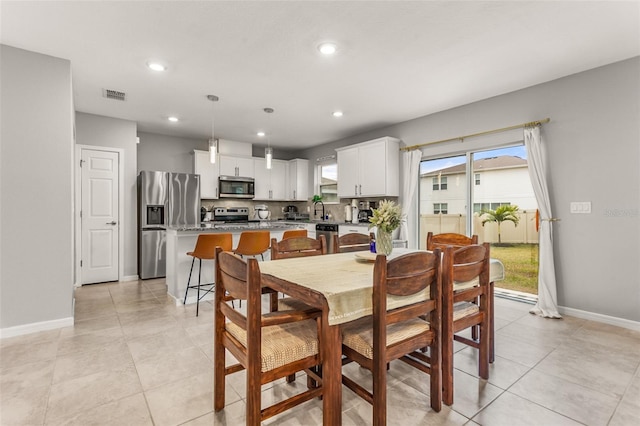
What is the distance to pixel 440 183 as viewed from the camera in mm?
4664

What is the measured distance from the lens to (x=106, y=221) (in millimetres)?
4734

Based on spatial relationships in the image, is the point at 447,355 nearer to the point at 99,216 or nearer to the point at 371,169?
the point at 371,169

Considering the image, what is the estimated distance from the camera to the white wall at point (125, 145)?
15.0 feet

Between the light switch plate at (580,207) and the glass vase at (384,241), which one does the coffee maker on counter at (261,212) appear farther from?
the light switch plate at (580,207)

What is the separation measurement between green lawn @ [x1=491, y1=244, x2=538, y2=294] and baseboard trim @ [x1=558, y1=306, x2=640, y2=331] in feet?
1.64

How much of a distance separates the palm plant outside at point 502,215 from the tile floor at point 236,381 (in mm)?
1325

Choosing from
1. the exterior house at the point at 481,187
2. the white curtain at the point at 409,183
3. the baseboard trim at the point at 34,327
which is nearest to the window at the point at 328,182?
the white curtain at the point at 409,183

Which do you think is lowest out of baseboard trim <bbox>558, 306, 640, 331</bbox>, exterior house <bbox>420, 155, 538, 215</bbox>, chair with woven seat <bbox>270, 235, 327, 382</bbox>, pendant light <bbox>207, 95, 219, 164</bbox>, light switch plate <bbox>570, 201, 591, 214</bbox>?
baseboard trim <bbox>558, 306, 640, 331</bbox>

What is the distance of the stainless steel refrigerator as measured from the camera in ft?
16.0

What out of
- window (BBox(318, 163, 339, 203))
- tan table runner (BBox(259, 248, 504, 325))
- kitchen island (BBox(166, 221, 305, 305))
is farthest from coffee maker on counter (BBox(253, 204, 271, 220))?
tan table runner (BBox(259, 248, 504, 325))

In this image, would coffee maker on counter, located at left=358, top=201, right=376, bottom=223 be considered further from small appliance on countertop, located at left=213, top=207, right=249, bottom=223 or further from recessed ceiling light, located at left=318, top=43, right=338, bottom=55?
recessed ceiling light, located at left=318, top=43, right=338, bottom=55

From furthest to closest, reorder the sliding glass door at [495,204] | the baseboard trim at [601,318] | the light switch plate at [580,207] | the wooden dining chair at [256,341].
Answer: the sliding glass door at [495,204] → the light switch plate at [580,207] → the baseboard trim at [601,318] → the wooden dining chair at [256,341]

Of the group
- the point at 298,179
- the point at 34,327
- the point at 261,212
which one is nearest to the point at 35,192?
the point at 34,327

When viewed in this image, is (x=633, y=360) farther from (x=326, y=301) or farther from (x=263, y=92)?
(x=263, y=92)
